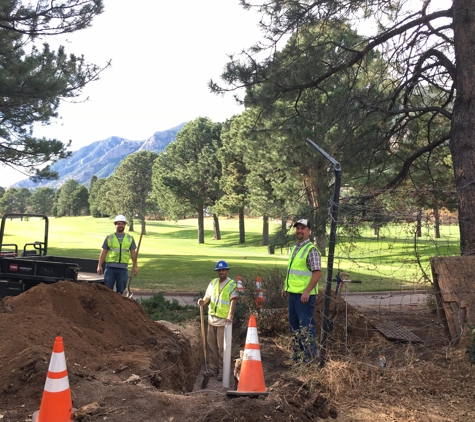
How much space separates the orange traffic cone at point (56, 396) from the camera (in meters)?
3.74

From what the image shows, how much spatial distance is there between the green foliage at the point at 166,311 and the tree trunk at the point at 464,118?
5.63m

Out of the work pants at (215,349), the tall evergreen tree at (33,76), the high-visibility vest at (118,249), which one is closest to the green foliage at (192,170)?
the tall evergreen tree at (33,76)

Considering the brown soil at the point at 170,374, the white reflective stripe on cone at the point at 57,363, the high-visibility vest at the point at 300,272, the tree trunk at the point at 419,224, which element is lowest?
the brown soil at the point at 170,374

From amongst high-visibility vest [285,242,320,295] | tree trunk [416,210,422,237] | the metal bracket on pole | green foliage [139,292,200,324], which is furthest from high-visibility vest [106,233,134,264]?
tree trunk [416,210,422,237]

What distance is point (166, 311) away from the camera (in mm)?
10602

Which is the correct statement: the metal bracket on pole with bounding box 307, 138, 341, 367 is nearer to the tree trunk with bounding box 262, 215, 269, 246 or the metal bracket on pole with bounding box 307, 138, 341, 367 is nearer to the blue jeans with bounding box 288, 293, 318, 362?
the blue jeans with bounding box 288, 293, 318, 362

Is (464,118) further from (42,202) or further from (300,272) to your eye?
(42,202)

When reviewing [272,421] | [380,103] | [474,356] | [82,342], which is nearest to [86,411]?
[272,421]

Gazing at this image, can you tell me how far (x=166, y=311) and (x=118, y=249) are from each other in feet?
8.15

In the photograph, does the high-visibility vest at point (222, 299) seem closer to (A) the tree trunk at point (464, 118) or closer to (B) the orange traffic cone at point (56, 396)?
(B) the orange traffic cone at point (56, 396)

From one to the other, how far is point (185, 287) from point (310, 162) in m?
6.92

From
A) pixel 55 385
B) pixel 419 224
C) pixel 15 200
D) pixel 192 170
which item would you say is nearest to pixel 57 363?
pixel 55 385

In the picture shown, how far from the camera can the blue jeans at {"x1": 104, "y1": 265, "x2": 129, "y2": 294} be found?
890 cm

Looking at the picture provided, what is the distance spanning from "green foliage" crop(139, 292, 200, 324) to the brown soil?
6.44ft
